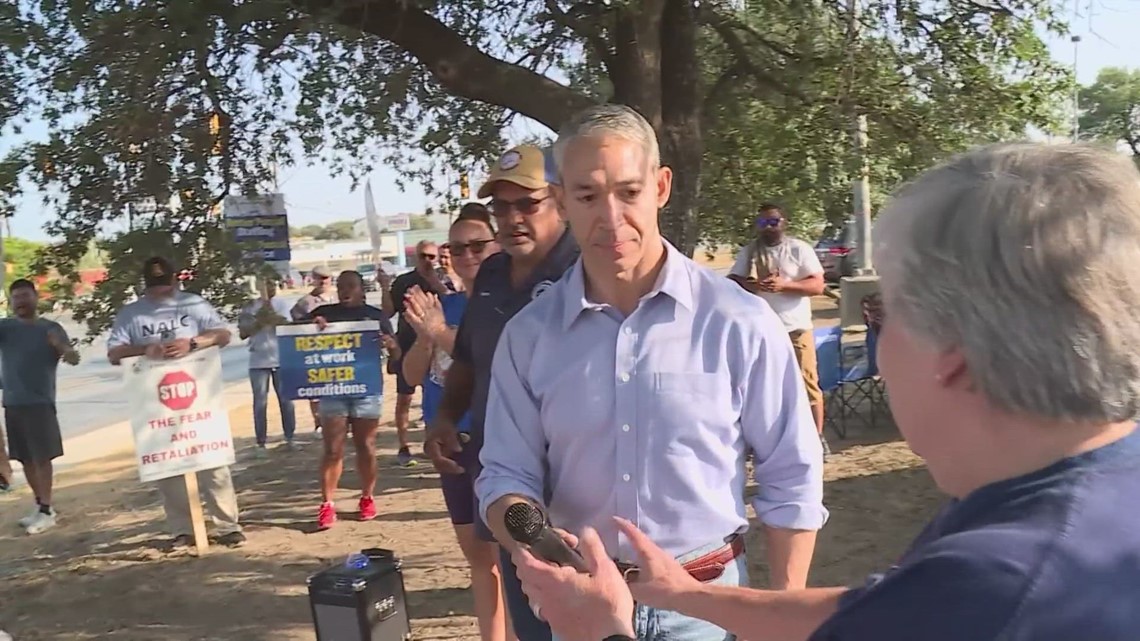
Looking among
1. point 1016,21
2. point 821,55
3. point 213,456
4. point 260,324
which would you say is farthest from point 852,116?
→ point 213,456

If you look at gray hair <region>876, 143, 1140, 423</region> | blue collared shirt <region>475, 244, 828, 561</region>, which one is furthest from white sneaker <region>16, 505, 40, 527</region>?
gray hair <region>876, 143, 1140, 423</region>

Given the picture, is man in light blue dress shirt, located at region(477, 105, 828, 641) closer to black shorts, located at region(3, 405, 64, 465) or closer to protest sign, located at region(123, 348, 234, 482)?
protest sign, located at region(123, 348, 234, 482)

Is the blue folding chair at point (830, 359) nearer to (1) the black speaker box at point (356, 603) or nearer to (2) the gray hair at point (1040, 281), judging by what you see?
(1) the black speaker box at point (356, 603)

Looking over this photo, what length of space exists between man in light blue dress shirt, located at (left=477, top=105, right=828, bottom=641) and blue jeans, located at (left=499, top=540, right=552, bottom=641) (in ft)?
1.76

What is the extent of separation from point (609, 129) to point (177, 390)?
17.9 ft

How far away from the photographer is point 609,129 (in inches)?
85.6

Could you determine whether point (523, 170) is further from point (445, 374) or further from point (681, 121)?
point (681, 121)

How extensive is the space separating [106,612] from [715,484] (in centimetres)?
508

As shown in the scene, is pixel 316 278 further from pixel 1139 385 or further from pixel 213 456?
pixel 1139 385

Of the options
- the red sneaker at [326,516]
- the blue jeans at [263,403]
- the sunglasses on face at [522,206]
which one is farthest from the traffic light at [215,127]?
the blue jeans at [263,403]

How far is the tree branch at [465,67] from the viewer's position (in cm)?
489

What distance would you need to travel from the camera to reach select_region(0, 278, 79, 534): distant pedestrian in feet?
25.3

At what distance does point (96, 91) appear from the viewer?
4.65 meters

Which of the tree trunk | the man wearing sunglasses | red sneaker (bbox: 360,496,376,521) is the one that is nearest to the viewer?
the tree trunk
